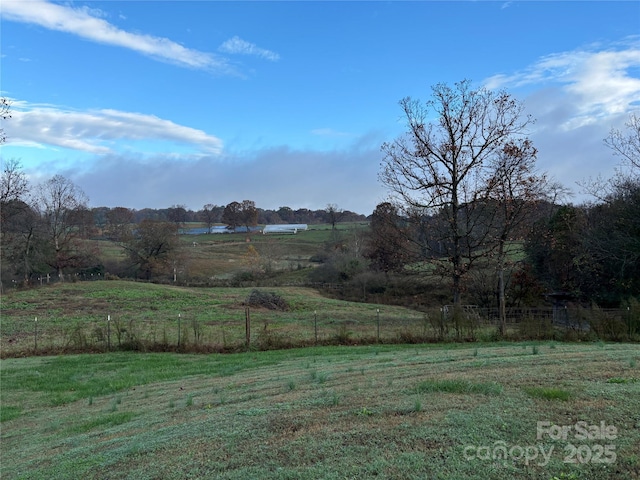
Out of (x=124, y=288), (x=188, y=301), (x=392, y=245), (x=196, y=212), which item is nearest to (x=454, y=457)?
(x=392, y=245)

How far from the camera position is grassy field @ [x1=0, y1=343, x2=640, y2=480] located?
147 inches

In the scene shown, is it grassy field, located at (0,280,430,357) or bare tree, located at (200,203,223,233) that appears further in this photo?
bare tree, located at (200,203,223,233)

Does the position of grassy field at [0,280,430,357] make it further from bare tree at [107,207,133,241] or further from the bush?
bare tree at [107,207,133,241]

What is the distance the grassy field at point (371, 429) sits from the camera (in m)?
3.73

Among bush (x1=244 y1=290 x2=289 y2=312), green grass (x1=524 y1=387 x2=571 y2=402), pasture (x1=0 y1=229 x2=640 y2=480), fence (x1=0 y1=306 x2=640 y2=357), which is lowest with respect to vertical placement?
bush (x1=244 y1=290 x2=289 y2=312)

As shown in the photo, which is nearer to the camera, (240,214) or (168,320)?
(168,320)

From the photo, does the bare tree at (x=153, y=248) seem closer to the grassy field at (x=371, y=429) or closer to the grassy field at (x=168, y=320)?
the grassy field at (x=168, y=320)

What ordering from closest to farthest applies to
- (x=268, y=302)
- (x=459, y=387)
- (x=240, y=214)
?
(x=459, y=387) < (x=268, y=302) < (x=240, y=214)

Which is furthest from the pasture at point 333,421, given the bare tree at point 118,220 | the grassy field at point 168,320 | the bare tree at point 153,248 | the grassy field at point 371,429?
the bare tree at point 118,220

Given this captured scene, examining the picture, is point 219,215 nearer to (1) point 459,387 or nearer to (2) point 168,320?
(2) point 168,320

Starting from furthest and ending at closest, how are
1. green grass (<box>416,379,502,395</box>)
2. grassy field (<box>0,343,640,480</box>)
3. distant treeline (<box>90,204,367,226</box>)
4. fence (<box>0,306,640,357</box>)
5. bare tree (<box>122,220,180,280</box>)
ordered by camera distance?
distant treeline (<box>90,204,367,226</box>), bare tree (<box>122,220,180,280</box>), fence (<box>0,306,640,357</box>), green grass (<box>416,379,502,395</box>), grassy field (<box>0,343,640,480</box>)

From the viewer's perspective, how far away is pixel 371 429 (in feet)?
15.0

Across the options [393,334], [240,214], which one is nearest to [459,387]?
[393,334]

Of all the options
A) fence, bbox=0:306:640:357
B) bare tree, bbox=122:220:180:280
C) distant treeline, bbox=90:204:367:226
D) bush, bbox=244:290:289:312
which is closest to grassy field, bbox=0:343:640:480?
fence, bbox=0:306:640:357
